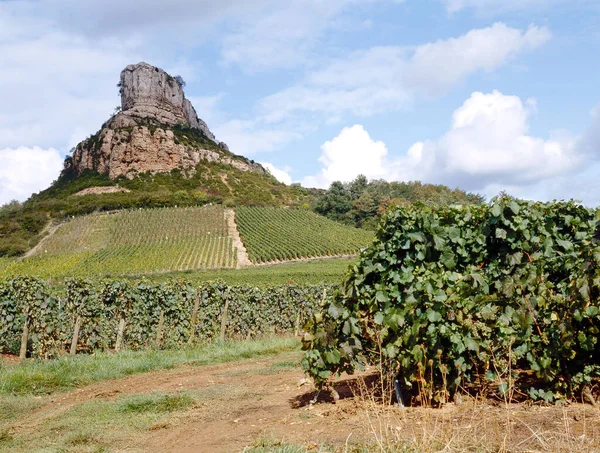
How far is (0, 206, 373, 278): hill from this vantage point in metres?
53.5

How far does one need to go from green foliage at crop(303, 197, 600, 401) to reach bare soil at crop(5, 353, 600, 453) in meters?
0.36

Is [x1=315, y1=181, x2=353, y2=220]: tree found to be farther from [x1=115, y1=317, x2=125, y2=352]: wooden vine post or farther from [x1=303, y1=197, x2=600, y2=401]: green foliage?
[x1=303, y1=197, x2=600, y2=401]: green foliage

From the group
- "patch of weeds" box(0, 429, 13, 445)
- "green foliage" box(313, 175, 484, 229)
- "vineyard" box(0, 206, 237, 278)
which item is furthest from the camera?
"green foliage" box(313, 175, 484, 229)

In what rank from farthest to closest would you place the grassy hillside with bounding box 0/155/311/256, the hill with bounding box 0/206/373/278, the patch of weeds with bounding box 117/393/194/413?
the grassy hillside with bounding box 0/155/311/256 → the hill with bounding box 0/206/373/278 → the patch of weeds with bounding box 117/393/194/413

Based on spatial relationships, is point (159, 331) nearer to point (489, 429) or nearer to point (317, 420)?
point (317, 420)

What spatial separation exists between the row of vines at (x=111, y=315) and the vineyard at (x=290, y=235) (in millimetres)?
37550

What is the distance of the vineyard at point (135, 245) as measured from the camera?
51781 millimetres

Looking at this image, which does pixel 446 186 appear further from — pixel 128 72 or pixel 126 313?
pixel 126 313

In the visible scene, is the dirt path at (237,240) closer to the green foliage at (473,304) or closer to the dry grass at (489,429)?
the green foliage at (473,304)

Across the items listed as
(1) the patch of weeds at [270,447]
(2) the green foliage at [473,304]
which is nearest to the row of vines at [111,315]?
(2) the green foliage at [473,304]

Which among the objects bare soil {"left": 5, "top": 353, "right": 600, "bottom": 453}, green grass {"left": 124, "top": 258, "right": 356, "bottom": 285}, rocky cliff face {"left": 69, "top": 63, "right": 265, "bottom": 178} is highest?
rocky cliff face {"left": 69, "top": 63, "right": 265, "bottom": 178}

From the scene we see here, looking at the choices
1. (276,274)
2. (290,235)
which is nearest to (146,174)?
(290,235)

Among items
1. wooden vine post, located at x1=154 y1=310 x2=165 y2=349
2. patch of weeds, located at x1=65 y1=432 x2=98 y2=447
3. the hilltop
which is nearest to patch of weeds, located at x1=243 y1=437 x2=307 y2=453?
patch of weeds, located at x1=65 y1=432 x2=98 y2=447

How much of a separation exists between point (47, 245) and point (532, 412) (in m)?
72.3
